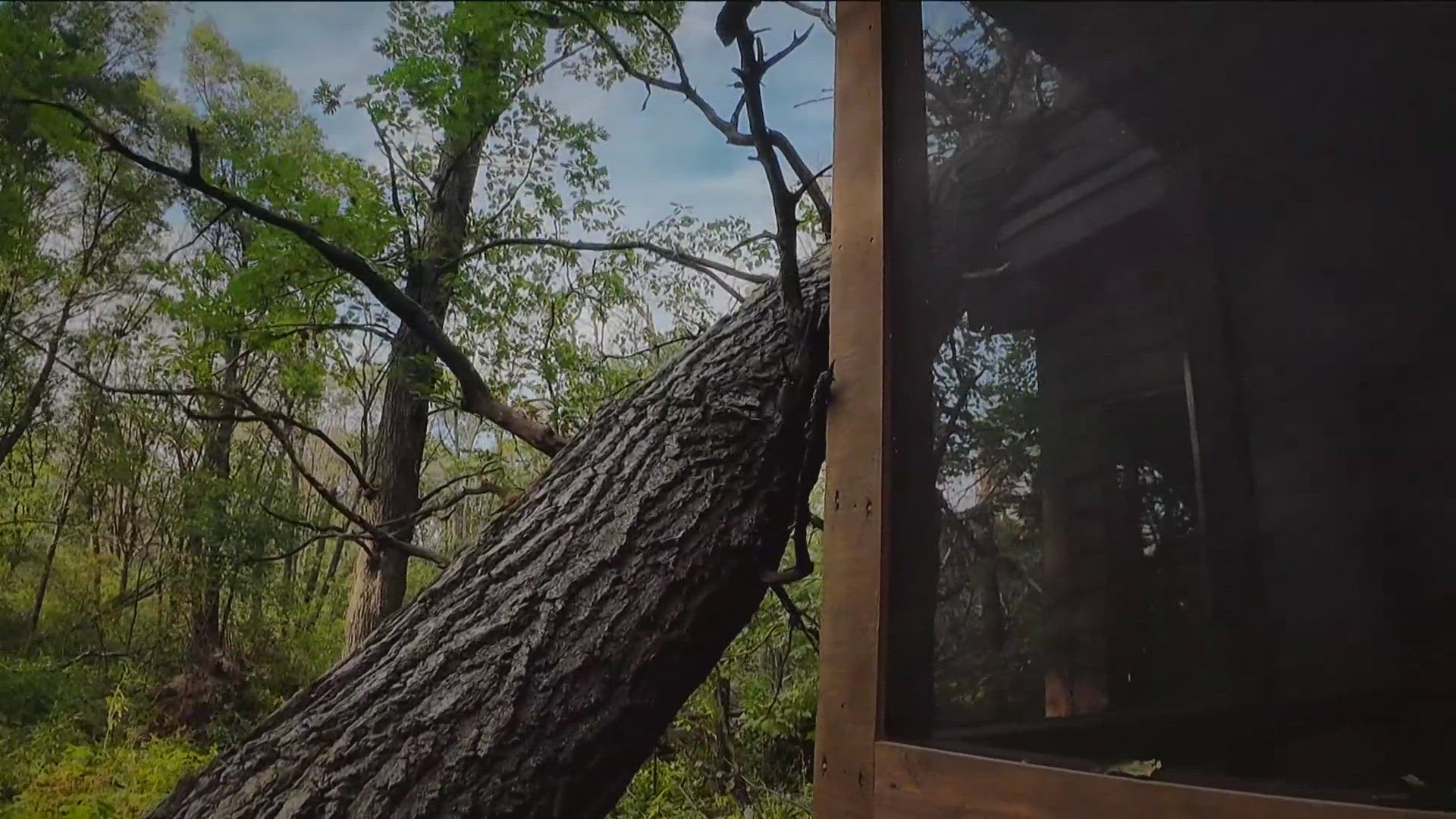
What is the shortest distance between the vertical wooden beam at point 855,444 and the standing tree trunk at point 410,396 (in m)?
0.65

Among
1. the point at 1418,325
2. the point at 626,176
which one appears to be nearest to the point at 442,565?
the point at 626,176

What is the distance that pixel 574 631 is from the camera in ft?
3.16

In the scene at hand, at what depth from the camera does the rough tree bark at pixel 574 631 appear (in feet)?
2.92

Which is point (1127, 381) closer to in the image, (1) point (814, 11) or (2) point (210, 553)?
(1) point (814, 11)

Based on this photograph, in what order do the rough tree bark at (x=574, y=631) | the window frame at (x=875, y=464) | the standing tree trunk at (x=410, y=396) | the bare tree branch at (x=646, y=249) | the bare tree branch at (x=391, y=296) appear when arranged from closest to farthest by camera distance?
the window frame at (x=875, y=464), the rough tree bark at (x=574, y=631), the bare tree branch at (x=391, y=296), the standing tree trunk at (x=410, y=396), the bare tree branch at (x=646, y=249)

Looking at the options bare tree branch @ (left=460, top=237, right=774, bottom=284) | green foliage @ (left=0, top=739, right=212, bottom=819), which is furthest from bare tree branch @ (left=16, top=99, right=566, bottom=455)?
green foliage @ (left=0, top=739, right=212, bottom=819)

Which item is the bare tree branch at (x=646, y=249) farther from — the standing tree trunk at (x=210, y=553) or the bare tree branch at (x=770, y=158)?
the standing tree trunk at (x=210, y=553)

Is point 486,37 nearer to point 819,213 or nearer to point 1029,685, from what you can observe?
point 819,213

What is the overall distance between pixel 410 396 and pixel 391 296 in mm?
148

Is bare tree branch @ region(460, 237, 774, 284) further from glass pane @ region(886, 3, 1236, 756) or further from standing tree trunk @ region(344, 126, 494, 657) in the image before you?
glass pane @ region(886, 3, 1236, 756)

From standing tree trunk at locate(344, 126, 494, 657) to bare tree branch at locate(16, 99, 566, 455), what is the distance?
0.03 meters

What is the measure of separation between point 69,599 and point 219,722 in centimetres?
20

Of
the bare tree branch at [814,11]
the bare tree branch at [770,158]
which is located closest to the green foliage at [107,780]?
the bare tree branch at [770,158]

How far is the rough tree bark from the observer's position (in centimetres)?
89
